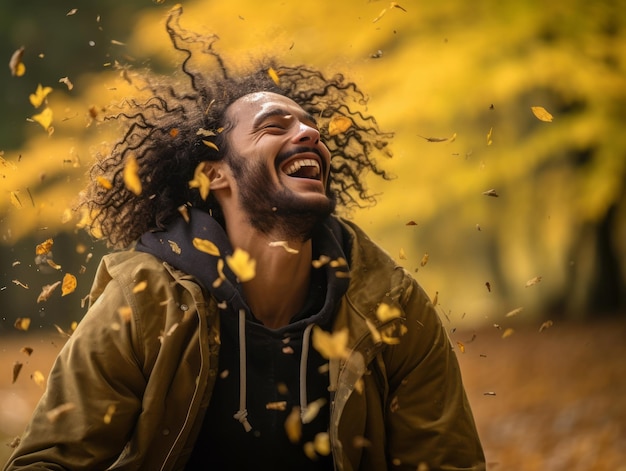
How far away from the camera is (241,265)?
9.50ft

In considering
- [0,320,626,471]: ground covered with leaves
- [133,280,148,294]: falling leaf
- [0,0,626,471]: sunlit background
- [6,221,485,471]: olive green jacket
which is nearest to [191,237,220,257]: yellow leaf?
[6,221,485,471]: olive green jacket

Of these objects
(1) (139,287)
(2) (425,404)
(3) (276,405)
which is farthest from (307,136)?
(2) (425,404)

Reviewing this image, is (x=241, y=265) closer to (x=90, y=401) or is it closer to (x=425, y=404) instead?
(x=90, y=401)

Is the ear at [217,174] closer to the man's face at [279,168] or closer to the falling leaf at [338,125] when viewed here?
the man's face at [279,168]

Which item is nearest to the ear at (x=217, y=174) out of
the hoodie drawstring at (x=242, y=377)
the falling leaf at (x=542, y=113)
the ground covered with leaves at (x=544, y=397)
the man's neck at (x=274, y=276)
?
the man's neck at (x=274, y=276)


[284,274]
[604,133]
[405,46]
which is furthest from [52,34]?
[284,274]

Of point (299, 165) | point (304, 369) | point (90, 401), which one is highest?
point (299, 165)

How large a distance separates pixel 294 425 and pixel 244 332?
37 cm

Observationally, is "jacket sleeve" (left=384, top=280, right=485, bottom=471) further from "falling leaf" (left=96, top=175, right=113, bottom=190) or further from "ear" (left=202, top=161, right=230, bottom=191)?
"falling leaf" (left=96, top=175, right=113, bottom=190)

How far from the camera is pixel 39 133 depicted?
8.50 metres

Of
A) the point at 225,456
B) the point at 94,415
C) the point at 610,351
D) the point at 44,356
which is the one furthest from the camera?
the point at 44,356

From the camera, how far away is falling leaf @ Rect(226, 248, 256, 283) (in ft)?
9.46

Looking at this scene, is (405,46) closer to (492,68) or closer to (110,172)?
(492,68)

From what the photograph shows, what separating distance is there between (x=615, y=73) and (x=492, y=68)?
1.02 metres
